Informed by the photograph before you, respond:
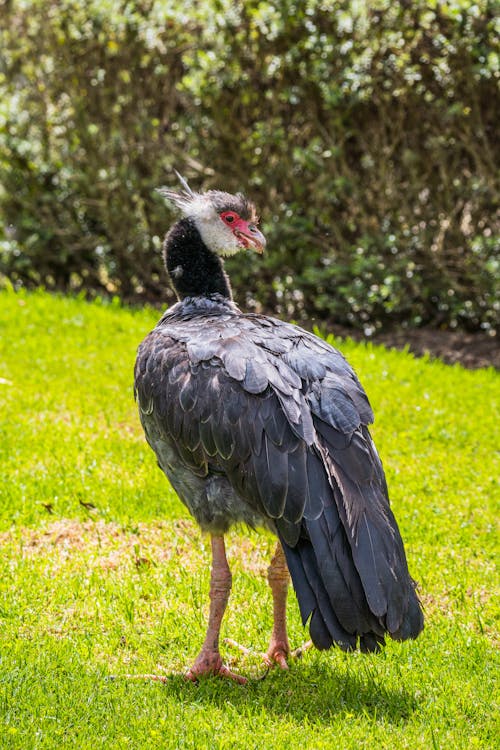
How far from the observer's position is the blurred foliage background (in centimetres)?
911

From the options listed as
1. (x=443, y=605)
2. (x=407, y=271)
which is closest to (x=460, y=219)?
(x=407, y=271)

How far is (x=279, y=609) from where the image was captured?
450 cm

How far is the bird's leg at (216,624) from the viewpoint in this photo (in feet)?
14.1

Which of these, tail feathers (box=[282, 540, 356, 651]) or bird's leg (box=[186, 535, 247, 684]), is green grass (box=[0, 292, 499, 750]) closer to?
bird's leg (box=[186, 535, 247, 684])

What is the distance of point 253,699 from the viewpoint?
4137mm

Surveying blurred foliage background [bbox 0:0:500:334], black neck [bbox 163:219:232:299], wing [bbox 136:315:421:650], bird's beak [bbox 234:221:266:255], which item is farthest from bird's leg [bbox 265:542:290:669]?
blurred foliage background [bbox 0:0:500:334]

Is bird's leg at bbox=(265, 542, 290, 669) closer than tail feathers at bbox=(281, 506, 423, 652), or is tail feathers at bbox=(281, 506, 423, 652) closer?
tail feathers at bbox=(281, 506, 423, 652)

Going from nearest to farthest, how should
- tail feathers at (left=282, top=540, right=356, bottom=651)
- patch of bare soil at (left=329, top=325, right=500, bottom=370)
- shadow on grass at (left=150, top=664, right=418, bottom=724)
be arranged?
tail feathers at (left=282, top=540, right=356, bottom=651), shadow on grass at (left=150, top=664, right=418, bottom=724), patch of bare soil at (left=329, top=325, right=500, bottom=370)

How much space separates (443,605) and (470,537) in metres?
0.82

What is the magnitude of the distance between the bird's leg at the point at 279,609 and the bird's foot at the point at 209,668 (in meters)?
0.21

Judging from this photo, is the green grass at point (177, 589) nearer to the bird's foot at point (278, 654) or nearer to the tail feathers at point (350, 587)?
the bird's foot at point (278, 654)

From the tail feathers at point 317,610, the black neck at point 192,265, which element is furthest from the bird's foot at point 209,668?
the black neck at point 192,265

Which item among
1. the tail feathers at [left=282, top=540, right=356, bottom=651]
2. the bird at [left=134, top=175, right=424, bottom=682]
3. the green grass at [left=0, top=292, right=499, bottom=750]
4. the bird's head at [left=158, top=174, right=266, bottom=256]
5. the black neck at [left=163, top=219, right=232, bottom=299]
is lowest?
the green grass at [left=0, top=292, right=499, bottom=750]

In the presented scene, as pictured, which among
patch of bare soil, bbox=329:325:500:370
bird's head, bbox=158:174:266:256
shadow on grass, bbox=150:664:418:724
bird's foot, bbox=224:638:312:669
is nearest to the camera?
shadow on grass, bbox=150:664:418:724
